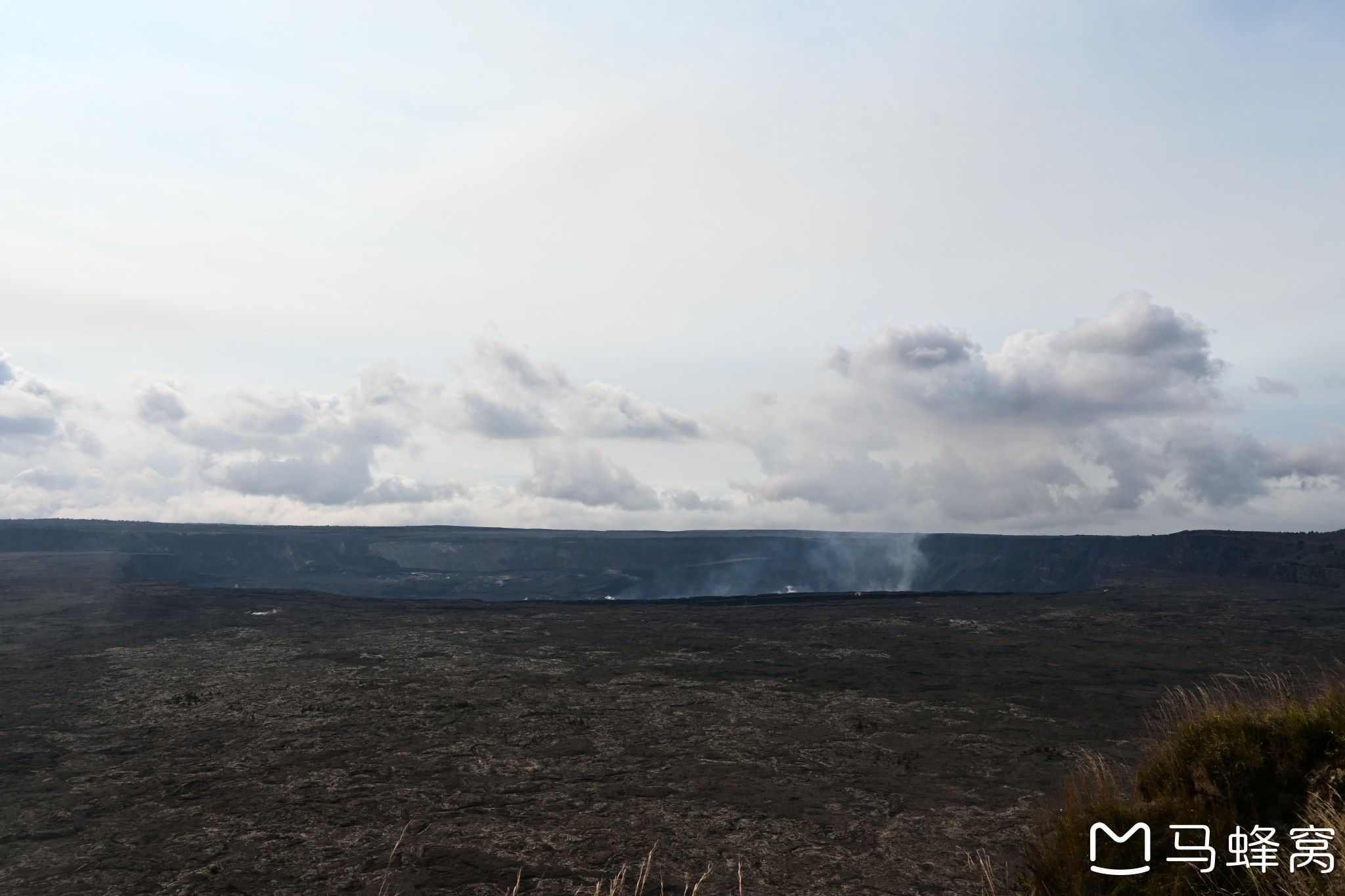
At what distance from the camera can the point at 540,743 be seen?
53.3ft

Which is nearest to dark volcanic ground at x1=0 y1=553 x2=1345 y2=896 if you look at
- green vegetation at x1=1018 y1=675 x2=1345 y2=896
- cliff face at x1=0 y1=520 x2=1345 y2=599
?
green vegetation at x1=1018 y1=675 x2=1345 y2=896

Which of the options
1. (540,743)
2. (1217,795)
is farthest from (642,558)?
(1217,795)

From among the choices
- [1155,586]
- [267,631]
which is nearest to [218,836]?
[267,631]

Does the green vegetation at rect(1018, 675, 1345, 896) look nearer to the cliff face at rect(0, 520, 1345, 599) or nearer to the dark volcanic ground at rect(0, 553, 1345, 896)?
the dark volcanic ground at rect(0, 553, 1345, 896)

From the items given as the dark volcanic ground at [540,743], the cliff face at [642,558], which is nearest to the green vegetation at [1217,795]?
the dark volcanic ground at [540,743]

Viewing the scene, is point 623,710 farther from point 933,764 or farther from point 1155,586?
point 1155,586

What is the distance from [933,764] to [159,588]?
4327 centimetres

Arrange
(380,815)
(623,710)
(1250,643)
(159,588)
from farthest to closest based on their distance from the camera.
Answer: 1. (159,588)
2. (1250,643)
3. (623,710)
4. (380,815)

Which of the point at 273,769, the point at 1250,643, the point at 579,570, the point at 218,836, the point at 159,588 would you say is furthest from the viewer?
the point at 579,570

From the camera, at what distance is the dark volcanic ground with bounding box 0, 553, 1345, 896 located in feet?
34.2

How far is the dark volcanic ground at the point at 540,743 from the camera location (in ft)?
34.2

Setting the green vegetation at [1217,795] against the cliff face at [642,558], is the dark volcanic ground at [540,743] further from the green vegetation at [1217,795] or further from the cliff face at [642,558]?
the cliff face at [642,558]

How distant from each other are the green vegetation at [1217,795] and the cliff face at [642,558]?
61.1 m

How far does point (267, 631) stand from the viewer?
31.3 m
